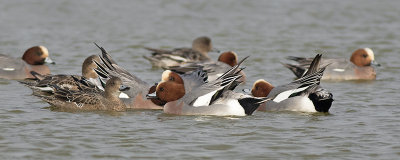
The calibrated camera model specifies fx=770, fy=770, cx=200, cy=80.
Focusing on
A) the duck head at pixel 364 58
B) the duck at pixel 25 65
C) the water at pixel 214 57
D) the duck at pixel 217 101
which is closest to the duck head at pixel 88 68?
the water at pixel 214 57

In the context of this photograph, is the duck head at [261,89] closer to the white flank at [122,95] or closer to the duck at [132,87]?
the duck at [132,87]

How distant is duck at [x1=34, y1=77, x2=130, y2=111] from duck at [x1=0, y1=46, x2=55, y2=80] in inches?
111

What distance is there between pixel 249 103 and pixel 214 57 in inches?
319

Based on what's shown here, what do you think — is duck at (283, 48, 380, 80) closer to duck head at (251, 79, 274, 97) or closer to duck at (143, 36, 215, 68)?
duck at (143, 36, 215, 68)

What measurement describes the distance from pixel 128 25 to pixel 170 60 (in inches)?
229

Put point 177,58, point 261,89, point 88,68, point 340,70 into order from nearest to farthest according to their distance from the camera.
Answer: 1. point 261,89
2. point 88,68
3. point 340,70
4. point 177,58

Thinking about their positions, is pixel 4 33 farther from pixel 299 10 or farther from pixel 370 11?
pixel 370 11

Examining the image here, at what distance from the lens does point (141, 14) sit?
22.7m

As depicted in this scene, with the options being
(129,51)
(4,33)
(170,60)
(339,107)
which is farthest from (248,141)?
(4,33)

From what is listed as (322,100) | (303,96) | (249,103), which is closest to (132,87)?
(249,103)

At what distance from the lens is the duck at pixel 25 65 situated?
13.2m

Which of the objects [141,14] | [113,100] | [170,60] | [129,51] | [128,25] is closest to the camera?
[113,100]

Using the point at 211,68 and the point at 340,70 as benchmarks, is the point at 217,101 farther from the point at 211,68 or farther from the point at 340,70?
the point at 340,70

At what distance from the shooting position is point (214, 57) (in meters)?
18.0
